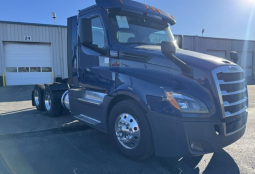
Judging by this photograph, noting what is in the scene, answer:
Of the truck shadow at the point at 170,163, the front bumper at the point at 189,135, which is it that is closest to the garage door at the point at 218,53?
the truck shadow at the point at 170,163

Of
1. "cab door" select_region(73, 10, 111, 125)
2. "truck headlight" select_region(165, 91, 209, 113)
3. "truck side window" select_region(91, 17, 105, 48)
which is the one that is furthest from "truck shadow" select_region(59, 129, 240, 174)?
"truck side window" select_region(91, 17, 105, 48)

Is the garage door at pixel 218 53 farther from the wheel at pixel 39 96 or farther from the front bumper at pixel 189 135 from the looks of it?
the front bumper at pixel 189 135

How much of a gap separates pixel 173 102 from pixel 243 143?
2477mm

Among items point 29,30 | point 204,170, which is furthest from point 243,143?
point 29,30

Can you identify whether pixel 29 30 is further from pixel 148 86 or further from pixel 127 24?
pixel 148 86

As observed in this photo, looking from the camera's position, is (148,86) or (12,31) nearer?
(148,86)

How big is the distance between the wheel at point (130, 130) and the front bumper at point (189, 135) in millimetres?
300

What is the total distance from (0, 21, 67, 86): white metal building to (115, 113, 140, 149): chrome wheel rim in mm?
15848

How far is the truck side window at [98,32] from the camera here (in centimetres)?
393

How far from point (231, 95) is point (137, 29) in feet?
6.93

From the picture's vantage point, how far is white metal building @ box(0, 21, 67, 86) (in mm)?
16703

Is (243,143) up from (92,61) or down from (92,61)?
down

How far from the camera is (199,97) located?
2.75 metres

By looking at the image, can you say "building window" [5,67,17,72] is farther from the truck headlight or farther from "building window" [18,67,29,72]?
the truck headlight
